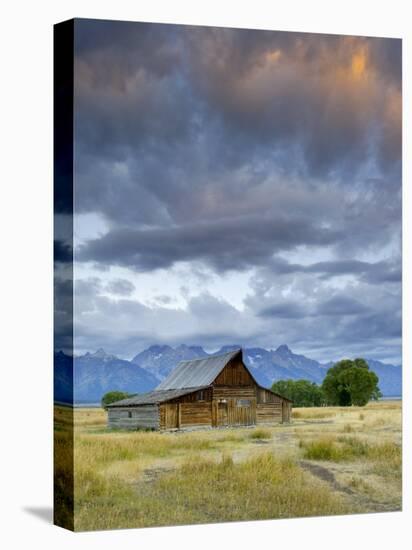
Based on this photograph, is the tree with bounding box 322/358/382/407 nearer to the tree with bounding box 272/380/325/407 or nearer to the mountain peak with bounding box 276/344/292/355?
the tree with bounding box 272/380/325/407

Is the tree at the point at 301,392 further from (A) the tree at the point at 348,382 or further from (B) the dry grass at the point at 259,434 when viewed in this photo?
(B) the dry grass at the point at 259,434

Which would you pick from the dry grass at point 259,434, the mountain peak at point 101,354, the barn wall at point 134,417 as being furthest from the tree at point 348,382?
the mountain peak at point 101,354

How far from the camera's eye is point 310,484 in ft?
94.1

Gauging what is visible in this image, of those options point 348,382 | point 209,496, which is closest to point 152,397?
point 209,496

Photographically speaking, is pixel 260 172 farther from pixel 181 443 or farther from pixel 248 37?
pixel 181 443

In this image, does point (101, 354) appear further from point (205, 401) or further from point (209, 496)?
point (209, 496)

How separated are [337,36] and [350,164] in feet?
7.36

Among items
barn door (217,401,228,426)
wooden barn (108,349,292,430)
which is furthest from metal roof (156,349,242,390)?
barn door (217,401,228,426)

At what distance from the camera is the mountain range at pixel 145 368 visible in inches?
1063

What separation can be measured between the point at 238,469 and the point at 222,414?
0.99 m

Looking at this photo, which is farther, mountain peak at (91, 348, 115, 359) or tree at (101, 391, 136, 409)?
tree at (101, 391, 136, 409)

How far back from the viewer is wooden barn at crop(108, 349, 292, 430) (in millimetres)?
27703

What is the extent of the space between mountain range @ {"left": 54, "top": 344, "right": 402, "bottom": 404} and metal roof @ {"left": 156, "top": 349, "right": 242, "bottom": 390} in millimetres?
105

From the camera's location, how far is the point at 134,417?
27.6 metres
